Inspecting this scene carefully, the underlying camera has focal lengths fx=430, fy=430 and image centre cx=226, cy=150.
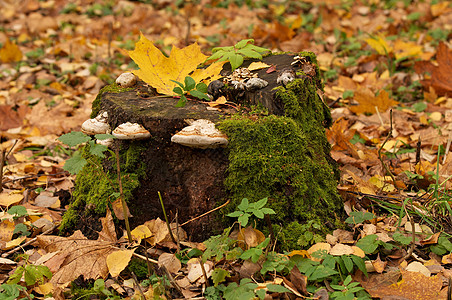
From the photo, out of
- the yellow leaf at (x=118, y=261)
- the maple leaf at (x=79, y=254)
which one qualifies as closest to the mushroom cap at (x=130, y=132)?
the maple leaf at (x=79, y=254)

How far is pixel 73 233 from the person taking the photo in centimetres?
290

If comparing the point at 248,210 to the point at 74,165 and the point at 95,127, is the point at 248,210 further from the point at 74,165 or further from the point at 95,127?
the point at 95,127

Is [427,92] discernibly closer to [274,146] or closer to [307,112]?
[307,112]

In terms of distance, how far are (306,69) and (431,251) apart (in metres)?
1.50

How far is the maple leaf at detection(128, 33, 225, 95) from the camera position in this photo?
304cm

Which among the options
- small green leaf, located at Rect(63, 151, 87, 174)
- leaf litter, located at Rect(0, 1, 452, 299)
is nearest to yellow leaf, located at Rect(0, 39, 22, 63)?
leaf litter, located at Rect(0, 1, 452, 299)

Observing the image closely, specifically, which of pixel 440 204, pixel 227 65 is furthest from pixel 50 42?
pixel 440 204

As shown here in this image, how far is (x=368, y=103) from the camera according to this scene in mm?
5129

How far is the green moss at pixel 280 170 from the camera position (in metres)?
2.66

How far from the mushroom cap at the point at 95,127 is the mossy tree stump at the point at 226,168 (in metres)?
0.05

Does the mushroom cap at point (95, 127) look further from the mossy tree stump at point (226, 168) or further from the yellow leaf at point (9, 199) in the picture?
the yellow leaf at point (9, 199)

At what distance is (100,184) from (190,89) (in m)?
0.88

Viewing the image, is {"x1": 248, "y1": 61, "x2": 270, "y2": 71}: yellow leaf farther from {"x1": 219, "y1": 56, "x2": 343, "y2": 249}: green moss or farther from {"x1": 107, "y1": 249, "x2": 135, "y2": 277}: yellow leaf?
{"x1": 107, "y1": 249, "x2": 135, "y2": 277}: yellow leaf

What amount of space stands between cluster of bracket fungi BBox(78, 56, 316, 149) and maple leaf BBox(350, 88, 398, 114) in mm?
2005
